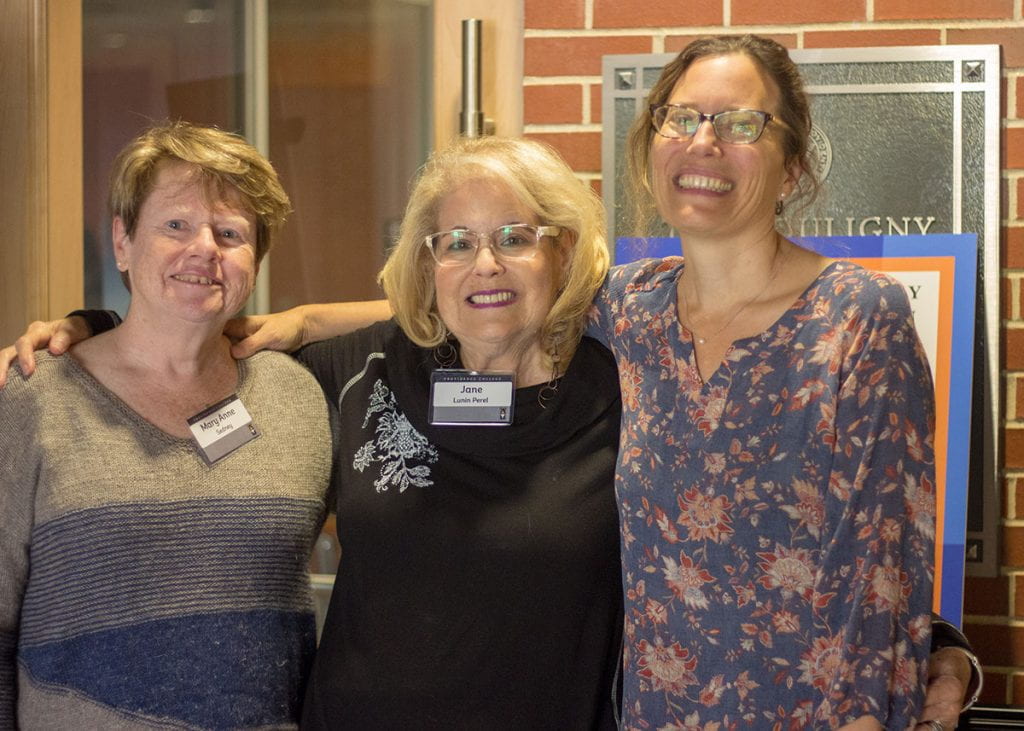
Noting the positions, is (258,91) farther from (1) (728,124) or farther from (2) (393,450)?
(1) (728,124)

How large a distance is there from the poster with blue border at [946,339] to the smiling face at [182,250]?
88 cm

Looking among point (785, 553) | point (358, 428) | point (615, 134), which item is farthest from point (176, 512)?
point (615, 134)

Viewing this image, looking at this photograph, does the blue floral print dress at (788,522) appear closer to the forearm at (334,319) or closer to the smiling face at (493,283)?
the smiling face at (493,283)

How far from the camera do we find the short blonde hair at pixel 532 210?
81.4 inches

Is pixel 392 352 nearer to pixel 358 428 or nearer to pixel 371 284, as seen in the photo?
pixel 358 428

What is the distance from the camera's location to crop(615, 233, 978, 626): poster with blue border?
2.35 m

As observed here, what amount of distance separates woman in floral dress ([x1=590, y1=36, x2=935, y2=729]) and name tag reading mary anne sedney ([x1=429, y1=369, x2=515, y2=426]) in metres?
0.24

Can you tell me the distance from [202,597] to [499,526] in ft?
1.74

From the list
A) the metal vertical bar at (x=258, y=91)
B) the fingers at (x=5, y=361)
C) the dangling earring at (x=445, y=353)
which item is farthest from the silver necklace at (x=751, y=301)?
the metal vertical bar at (x=258, y=91)

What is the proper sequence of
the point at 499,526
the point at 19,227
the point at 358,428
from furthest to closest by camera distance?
the point at 19,227
the point at 358,428
the point at 499,526

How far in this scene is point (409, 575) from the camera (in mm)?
1993

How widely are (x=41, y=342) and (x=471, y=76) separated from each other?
118 cm

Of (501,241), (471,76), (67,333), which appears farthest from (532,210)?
(67,333)

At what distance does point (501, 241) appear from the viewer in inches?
80.8
